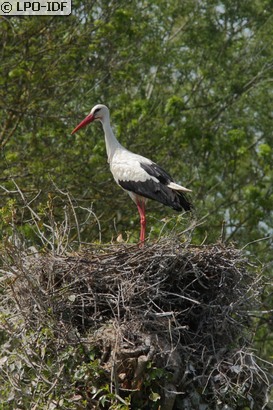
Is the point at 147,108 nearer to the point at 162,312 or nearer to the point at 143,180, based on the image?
the point at 143,180

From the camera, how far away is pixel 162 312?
973cm

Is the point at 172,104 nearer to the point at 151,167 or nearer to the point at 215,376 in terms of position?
the point at 151,167

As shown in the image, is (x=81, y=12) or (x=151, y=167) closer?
(x=151, y=167)

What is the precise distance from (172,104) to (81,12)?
7.39ft

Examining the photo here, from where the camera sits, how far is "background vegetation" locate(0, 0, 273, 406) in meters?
16.6

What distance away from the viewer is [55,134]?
17125 millimetres

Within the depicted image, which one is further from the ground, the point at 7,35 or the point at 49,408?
the point at 7,35

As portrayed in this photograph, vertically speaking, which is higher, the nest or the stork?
the stork

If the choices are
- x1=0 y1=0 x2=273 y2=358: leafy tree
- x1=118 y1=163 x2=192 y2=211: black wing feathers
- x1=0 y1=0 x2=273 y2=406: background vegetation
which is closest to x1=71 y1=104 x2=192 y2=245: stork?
x1=118 y1=163 x2=192 y2=211: black wing feathers

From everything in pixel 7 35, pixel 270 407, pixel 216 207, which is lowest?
pixel 216 207

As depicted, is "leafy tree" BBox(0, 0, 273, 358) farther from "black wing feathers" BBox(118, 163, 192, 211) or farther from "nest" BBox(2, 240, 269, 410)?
"nest" BBox(2, 240, 269, 410)

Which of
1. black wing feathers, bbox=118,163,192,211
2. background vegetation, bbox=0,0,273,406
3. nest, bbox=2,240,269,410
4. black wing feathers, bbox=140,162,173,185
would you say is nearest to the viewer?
nest, bbox=2,240,269,410

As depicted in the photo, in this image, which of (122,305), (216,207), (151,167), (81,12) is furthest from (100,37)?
(122,305)

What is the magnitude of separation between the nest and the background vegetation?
3751mm
